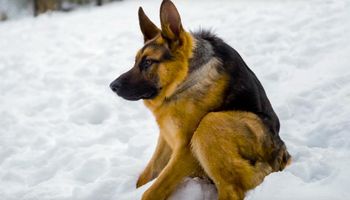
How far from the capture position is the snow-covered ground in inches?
→ 172

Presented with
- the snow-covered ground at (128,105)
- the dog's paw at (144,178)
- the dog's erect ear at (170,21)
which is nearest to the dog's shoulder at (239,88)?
the dog's erect ear at (170,21)

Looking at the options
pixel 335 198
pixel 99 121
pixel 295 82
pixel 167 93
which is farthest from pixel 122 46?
pixel 335 198

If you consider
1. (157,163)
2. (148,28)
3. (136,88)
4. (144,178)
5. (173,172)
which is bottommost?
(144,178)

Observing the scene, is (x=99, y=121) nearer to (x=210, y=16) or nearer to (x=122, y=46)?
(x=122, y=46)

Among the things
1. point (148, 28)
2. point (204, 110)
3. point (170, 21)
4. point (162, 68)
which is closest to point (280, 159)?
point (204, 110)

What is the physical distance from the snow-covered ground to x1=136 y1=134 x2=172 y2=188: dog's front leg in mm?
132

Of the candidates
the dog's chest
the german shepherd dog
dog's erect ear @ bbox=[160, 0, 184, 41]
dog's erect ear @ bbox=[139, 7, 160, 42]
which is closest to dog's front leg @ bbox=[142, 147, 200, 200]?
the german shepherd dog

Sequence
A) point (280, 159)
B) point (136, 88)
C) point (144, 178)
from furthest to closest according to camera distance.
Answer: point (144, 178), point (280, 159), point (136, 88)

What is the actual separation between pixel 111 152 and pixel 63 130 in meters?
1.16

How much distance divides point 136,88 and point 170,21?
0.67 metres

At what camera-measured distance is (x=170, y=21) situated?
159 inches

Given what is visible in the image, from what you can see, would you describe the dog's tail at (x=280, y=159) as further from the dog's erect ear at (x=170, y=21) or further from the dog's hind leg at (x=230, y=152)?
the dog's erect ear at (x=170, y=21)

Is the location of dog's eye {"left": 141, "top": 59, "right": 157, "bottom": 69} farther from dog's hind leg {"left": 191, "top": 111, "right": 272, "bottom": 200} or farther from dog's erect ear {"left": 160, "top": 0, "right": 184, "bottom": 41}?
dog's hind leg {"left": 191, "top": 111, "right": 272, "bottom": 200}

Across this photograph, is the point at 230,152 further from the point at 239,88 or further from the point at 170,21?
the point at 170,21
